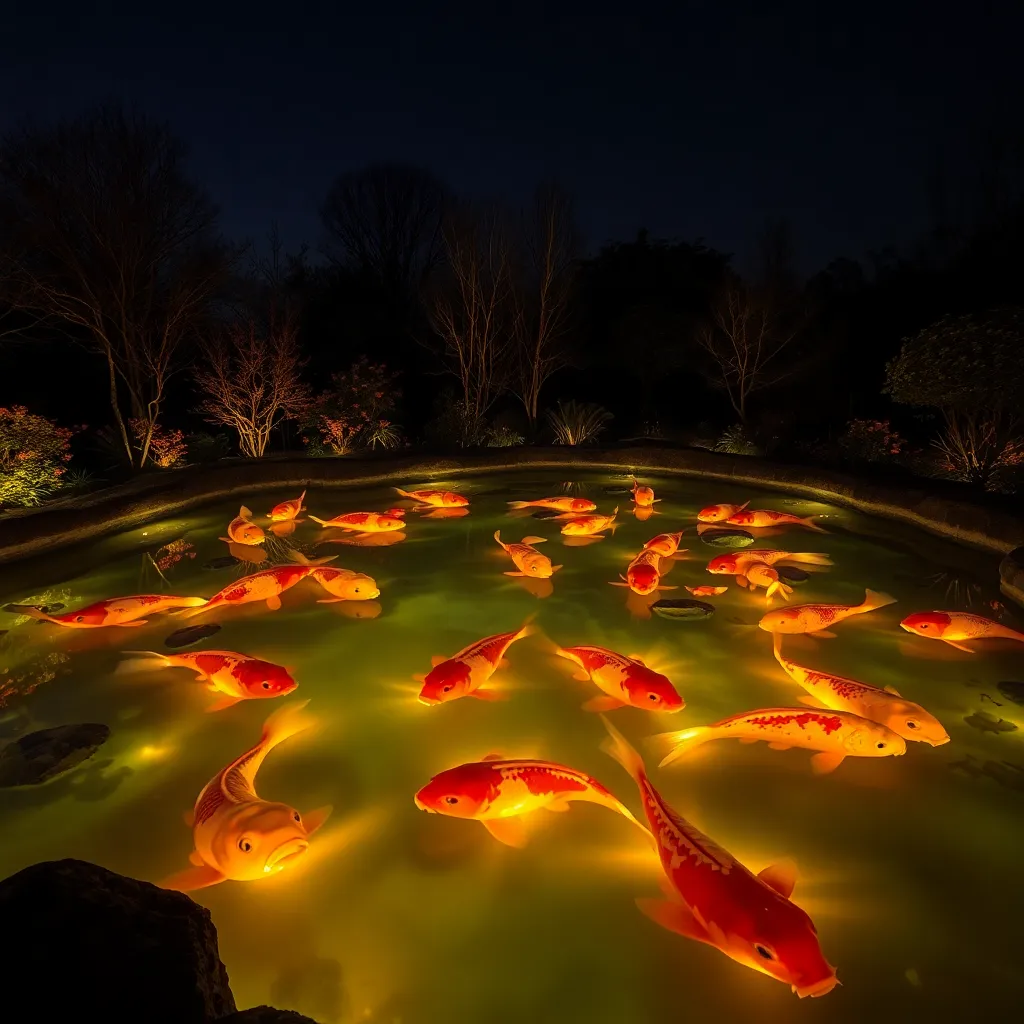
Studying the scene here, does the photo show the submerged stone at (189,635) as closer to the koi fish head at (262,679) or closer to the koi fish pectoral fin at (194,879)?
the koi fish head at (262,679)

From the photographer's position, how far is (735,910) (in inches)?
80.1

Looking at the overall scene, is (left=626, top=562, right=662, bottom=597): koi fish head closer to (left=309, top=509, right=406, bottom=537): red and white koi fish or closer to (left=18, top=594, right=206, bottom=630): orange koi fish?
(left=309, top=509, right=406, bottom=537): red and white koi fish

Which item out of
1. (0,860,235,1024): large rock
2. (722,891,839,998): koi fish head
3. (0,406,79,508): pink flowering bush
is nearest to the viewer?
(0,860,235,1024): large rock

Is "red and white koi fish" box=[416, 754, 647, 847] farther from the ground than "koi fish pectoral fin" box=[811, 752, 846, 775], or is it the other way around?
"red and white koi fish" box=[416, 754, 647, 847]

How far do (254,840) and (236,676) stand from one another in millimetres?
1582

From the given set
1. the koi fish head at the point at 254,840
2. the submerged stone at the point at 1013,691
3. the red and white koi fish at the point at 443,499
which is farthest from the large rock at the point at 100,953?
the red and white koi fish at the point at 443,499

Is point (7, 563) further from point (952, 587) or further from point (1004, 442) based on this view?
point (1004, 442)

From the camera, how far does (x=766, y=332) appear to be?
15.4m

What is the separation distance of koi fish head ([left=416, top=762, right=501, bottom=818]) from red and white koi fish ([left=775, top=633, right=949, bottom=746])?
209 centimetres

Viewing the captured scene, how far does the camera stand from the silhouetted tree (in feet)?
31.5

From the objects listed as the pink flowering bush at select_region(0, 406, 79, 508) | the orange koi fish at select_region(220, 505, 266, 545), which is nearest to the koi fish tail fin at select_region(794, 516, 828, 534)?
the orange koi fish at select_region(220, 505, 266, 545)

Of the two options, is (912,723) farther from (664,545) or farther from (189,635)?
(189,635)

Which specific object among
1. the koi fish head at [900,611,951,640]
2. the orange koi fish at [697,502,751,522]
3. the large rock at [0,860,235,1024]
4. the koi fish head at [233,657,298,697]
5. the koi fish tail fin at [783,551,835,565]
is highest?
the large rock at [0,860,235,1024]

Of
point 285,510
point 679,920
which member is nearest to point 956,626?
point 679,920
